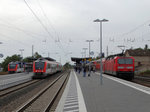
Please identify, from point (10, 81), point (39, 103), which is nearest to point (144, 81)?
point (10, 81)

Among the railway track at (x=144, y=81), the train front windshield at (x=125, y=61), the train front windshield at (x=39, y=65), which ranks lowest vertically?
the railway track at (x=144, y=81)

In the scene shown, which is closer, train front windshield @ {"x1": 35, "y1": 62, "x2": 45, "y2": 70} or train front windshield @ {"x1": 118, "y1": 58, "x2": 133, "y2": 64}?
train front windshield @ {"x1": 118, "y1": 58, "x2": 133, "y2": 64}

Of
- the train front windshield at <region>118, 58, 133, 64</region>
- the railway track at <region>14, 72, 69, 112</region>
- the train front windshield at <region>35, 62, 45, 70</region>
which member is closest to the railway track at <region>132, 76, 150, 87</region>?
the train front windshield at <region>118, 58, 133, 64</region>

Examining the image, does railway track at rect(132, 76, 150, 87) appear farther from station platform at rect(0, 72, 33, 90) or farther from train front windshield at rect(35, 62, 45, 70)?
station platform at rect(0, 72, 33, 90)

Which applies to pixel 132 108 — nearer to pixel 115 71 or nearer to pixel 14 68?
pixel 115 71

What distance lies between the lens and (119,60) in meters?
26.0

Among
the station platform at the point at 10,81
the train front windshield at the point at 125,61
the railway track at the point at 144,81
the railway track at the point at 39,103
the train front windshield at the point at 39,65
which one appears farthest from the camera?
the train front windshield at the point at 39,65

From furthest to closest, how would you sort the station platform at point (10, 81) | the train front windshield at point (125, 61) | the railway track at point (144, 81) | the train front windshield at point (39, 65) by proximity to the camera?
the train front windshield at point (39, 65) → the train front windshield at point (125, 61) → the railway track at point (144, 81) → the station platform at point (10, 81)

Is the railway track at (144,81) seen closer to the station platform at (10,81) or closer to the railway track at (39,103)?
the railway track at (39,103)

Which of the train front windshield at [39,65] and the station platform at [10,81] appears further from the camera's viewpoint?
the train front windshield at [39,65]

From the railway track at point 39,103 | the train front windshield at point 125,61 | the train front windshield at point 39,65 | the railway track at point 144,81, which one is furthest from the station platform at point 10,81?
the railway track at point 144,81

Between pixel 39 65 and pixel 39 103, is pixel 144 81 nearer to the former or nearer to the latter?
pixel 39 65

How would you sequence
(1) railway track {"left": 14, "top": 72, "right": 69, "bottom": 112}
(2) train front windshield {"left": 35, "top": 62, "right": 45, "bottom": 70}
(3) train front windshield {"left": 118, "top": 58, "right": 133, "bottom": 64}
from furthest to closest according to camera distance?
(2) train front windshield {"left": 35, "top": 62, "right": 45, "bottom": 70} → (3) train front windshield {"left": 118, "top": 58, "right": 133, "bottom": 64} → (1) railway track {"left": 14, "top": 72, "right": 69, "bottom": 112}

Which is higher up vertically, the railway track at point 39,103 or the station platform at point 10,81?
the station platform at point 10,81
